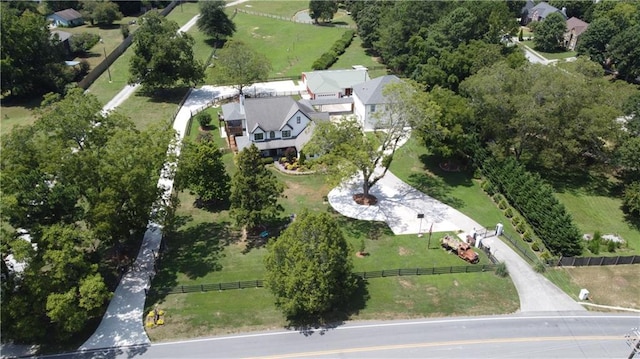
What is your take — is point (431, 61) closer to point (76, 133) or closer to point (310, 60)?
point (310, 60)

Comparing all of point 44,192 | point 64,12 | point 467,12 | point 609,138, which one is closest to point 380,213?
point 609,138

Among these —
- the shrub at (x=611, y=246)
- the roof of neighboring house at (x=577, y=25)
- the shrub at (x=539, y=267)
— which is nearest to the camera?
the shrub at (x=539, y=267)

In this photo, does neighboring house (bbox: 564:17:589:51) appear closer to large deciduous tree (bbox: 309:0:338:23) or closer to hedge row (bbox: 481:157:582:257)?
large deciduous tree (bbox: 309:0:338:23)

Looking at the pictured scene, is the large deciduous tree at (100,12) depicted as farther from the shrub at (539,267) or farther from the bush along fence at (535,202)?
the shrub at (539,267)

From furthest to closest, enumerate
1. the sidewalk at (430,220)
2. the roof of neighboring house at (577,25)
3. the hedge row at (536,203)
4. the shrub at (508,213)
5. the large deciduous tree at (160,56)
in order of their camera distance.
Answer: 1. the roof of neighboring house at (577,25)
2. the large deciduous tree at (160,56)
3. the shrub at (508,213)
4. the hedge row at (536,203)
5. the sidewalk at (430,220)

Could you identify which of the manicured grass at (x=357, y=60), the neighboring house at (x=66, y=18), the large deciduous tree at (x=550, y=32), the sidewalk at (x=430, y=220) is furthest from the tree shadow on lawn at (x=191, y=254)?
the neighboring house at (x=66, y=18)

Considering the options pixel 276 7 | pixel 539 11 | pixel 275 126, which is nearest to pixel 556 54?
pixel 539 11
